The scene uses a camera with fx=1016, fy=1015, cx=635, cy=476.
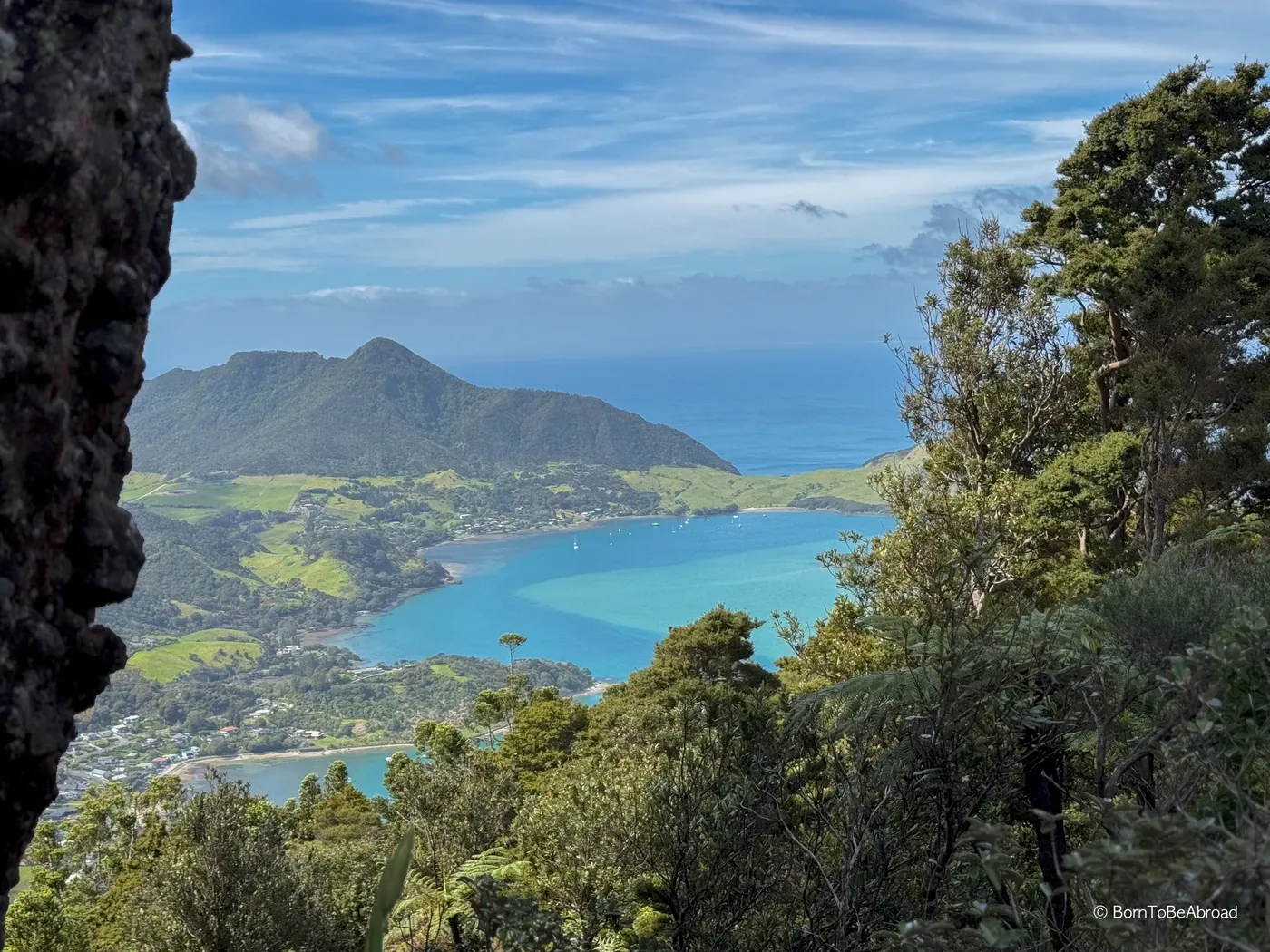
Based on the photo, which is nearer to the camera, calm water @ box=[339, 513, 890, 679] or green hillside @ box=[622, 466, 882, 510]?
calm water @ box=[339, 513, 890, 679]

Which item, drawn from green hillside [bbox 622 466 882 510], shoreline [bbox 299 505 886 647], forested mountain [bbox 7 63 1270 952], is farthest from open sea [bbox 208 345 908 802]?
forested mountain [bbox 7 63 1270 952]

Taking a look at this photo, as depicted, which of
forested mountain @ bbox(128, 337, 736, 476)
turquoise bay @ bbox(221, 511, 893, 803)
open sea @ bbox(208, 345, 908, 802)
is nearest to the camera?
turquoise bay @ bbox(221, 511, 893, 803)

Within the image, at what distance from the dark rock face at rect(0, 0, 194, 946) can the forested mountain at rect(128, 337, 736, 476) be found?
146m

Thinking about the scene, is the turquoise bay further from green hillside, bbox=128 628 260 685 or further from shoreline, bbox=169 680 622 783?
green hillside, bbox=128 628 260 685

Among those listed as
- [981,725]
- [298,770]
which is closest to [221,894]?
[981,725]

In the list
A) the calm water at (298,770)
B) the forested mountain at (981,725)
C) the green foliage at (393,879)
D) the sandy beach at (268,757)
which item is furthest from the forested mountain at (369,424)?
the green foliage at (393,879)

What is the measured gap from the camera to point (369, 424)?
531 feet

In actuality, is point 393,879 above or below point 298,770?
above

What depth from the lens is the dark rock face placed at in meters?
2.36

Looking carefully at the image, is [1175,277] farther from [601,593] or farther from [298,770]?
[601,593]

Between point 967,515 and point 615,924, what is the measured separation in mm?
7203

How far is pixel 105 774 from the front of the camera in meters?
53.0

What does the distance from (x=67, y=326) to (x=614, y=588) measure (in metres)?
99.4

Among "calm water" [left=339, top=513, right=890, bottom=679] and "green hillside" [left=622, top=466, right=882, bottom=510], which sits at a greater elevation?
"green hillside" [left=622, top=466, right=882, bottom=510]
